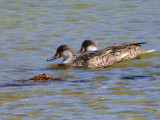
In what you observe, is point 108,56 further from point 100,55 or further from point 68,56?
point 68,56

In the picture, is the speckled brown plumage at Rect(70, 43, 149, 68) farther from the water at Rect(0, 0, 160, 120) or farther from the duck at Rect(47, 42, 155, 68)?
the water at Rect(0, 0, 160, 120)

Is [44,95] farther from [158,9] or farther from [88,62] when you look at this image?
[158,9]

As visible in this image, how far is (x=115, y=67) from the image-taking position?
46.7 feet

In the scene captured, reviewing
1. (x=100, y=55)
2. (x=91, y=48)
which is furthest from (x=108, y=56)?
(x=91, y=48)

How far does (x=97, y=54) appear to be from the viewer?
15.2m

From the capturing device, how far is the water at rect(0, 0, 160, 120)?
9719 millimetres

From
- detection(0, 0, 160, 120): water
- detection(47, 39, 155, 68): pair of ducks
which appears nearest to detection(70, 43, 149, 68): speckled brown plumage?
detection(47, 39, 155, 68): pair of ducks

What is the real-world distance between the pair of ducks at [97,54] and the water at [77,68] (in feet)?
1.45

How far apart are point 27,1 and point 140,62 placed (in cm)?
973

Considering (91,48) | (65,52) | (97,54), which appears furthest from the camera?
(91,48)

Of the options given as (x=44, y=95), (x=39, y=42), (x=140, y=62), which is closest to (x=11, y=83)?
(x=44, y=95)

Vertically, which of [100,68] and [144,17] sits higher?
[144,17]

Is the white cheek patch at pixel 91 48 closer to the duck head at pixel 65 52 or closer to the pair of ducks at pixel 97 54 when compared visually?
the pair of ducks at pixel 97 54

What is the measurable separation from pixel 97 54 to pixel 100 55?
0.09 metres
